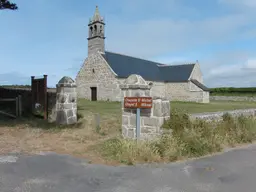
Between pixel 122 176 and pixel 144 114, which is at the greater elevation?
pixel 144 114

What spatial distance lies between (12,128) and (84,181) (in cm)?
601

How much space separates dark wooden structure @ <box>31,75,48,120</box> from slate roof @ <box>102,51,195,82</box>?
16.7 metres

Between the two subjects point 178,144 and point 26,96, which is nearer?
point 178,144

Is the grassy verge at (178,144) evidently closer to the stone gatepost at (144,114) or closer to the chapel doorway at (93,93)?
the stone gatepost at (144,114)

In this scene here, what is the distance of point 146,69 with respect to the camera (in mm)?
34375

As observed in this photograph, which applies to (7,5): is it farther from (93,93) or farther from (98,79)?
(93,93)

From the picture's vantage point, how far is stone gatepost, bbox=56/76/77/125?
1005 cm

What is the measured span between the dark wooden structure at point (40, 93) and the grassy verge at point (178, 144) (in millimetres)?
5337

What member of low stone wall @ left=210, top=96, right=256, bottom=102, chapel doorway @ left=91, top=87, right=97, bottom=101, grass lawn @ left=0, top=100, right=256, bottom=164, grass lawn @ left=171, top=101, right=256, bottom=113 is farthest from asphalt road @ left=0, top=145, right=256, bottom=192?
low stone wall @ left=210, top=96, right=256, bottom=102

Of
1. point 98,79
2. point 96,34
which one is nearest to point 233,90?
point 98,79

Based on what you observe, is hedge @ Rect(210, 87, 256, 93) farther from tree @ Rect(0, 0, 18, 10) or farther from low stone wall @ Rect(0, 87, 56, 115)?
tree @ Rect(0, 0, 18, 10)

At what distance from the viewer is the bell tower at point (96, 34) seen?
3095cm

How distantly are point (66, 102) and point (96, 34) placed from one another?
22.5 meters

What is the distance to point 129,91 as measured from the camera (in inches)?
289
